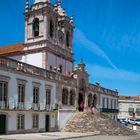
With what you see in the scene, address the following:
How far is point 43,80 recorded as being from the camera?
3609cm

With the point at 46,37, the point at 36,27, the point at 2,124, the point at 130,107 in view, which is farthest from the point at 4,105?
the point at 130,107

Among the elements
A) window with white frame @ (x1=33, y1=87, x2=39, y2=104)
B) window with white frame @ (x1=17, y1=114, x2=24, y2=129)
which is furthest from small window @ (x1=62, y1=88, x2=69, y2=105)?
window with white frame @ (x1=17, y1=114, x2=24, y2=129)

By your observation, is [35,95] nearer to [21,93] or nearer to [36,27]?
[21,93]

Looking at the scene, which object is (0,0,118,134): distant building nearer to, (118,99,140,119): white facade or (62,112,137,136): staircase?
(62,112,137,136): staircase

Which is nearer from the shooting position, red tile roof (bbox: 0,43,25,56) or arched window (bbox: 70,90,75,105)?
arched window (bbox: 70,90,75,105)

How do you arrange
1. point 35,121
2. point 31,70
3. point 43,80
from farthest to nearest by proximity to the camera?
point 43,80
point 35,121
point 31,70

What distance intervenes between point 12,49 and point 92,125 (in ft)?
54.4

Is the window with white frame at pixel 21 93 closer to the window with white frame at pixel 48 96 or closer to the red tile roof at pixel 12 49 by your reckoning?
the window with white frame at pixel 48 96

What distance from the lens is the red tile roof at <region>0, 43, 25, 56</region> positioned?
152 ft

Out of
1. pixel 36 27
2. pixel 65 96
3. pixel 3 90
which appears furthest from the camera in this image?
pixel 36 27

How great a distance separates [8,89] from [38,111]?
573 centimetres

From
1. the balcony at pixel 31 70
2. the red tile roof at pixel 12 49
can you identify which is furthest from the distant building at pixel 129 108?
the balcony at pixel 31 70

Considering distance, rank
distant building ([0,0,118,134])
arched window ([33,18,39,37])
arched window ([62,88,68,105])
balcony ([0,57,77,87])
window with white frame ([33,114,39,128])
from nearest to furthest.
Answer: balcony ([0,57,77,87]) → distant building ([0,0,118,134]) → window with white frame ([33,114,39,128]) → arched window ([62,88,68,105]) → arched window ([33,18,39,37])

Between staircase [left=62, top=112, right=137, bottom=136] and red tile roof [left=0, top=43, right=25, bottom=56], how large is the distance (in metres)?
12.4
